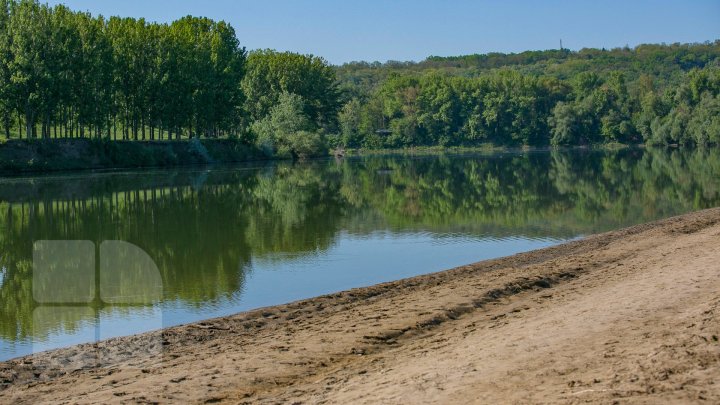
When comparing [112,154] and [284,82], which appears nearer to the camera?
[112,154]

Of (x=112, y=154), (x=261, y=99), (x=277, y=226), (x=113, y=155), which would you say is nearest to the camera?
(x=277, y=226)

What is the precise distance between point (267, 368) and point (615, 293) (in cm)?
656

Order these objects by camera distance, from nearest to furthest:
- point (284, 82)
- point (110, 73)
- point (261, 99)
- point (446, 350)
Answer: point (446, 350) → point (110, 73) → point (261, 99) → point (284, 82)

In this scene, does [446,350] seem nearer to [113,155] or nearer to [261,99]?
[113,155]

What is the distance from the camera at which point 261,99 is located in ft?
374

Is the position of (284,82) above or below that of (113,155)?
above

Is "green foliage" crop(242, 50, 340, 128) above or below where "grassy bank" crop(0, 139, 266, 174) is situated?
above
